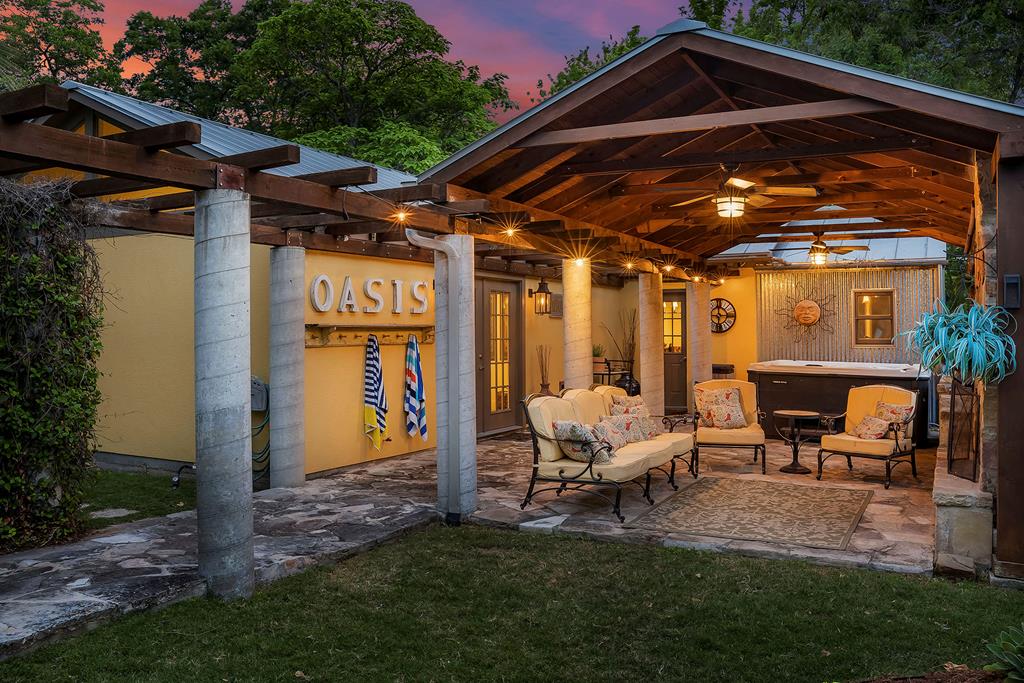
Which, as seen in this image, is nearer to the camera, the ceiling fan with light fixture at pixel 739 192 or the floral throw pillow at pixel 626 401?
the ceiling fan with light fixture at pixel 739 192

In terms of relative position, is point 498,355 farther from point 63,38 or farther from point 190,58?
point 190,58

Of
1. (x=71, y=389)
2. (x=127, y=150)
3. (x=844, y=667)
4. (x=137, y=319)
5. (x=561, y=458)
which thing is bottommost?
(x=844, y=667)

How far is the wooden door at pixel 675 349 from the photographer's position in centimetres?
1486

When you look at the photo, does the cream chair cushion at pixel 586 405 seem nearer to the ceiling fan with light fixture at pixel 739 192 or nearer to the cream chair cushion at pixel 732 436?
the cream chair cushion at pixel 732 436

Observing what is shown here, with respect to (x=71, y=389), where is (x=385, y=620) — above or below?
below

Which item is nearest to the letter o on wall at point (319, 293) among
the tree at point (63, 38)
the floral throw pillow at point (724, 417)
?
the floral throw pillow at point (724, 417)

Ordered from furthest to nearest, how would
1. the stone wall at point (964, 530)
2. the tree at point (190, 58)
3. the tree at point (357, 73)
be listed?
the tree at point (190, 58) → the tree at point (357, 73) → the stone wall at point (964, 530)

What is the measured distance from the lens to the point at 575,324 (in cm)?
928

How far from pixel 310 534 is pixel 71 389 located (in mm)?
1938

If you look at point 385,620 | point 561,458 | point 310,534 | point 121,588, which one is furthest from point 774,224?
point 121,588

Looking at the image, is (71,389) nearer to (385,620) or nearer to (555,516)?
(385,620)

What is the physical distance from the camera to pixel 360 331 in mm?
9000

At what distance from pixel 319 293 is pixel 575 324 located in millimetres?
2882

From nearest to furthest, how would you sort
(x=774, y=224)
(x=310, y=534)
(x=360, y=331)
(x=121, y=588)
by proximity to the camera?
(x=121, y=588), (x=310, y=534), (x=360, y=331), (x=774, y=224)
